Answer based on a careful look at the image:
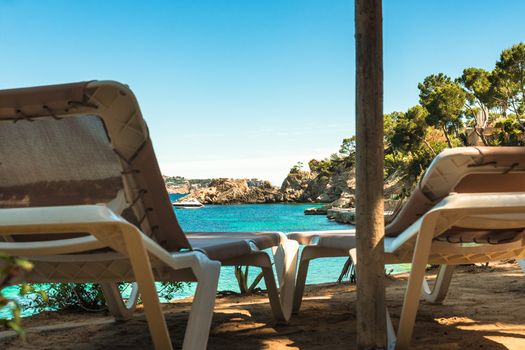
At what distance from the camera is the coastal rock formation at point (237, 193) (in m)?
88.2

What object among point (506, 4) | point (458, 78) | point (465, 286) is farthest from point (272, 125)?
point (465, 286)

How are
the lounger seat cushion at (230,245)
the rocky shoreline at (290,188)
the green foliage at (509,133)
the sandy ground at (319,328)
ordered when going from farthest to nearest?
the rocky shoreline at (290,188)
the green foliage at (509,133)
the sandy ground at (319,328)
the lounger seat cushion at (230,245)

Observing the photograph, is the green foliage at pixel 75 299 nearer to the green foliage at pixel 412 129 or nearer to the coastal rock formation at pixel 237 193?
the green foliage at pixel 412 129

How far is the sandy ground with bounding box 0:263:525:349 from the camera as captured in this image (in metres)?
3.24

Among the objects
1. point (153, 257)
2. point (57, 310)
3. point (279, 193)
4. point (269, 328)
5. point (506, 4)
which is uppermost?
point (506, 4)

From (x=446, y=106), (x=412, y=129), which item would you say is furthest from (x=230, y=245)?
(x=412, y=129)

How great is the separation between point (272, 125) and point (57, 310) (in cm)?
8736

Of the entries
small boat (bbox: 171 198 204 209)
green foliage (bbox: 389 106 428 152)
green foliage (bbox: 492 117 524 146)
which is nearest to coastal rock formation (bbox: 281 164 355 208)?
small boat (bbox: 171 198 204 209)

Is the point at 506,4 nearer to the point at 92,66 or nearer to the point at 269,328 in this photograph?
the point at 269,328

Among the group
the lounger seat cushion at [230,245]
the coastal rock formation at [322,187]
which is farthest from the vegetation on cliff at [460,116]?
the lounger seat cushion at [230,245]

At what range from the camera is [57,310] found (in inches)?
227

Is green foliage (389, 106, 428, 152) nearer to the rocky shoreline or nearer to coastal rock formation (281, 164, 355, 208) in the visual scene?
coastal rock formation (281, 164, 355, 208)

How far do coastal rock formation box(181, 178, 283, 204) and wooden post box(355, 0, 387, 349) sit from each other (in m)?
84.8

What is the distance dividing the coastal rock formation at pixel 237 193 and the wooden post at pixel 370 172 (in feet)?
278
